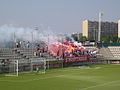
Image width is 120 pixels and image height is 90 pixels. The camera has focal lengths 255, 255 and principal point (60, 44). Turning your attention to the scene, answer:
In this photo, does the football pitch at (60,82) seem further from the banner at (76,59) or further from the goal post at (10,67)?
the banner at (76,59)

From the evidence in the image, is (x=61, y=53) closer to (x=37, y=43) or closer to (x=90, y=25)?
(x=37, y=43)

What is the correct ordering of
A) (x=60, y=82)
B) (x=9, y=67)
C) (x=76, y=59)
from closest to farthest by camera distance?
(x=60, y=82), (x=9, y=67), (x=76, y=59)

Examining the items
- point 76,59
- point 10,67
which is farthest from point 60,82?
point 76,59

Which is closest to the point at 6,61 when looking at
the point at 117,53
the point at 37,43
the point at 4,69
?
the point at 4,69

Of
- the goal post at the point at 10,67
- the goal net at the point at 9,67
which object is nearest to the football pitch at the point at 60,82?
the goal net at the point at 9,67

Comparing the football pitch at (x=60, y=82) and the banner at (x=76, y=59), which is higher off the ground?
the banner at (x=76, y=59)

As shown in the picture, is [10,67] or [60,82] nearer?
[60,82]

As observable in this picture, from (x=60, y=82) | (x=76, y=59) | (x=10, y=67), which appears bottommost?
(x=60, y=82)

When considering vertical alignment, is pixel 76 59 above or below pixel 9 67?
above

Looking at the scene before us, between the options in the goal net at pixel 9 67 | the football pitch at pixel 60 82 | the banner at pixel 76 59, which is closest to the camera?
the football pitch at pixel 60 82

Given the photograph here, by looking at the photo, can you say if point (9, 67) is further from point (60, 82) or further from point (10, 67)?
point (60, 82)

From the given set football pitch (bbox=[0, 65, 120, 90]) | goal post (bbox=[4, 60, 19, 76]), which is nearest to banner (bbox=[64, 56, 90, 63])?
goal post (bbox=[4, 60, 19, 76])

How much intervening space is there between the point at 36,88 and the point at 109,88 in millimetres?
6159

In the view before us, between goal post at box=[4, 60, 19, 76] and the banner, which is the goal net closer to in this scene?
goal post at box=[4, 60, 19, 76]
